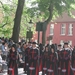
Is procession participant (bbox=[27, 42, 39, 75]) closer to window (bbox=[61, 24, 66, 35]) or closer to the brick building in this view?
the brick building

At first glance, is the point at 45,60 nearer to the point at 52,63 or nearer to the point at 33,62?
the point at 52,63

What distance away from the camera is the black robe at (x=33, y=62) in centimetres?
1527

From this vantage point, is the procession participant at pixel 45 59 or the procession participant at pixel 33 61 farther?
the procession participant at pixel 45 59

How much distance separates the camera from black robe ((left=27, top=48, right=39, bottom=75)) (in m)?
15.3

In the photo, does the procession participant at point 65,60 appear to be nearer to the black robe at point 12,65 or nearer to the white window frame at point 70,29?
the black robe at point 12,65

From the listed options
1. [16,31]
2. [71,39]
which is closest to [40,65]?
[16,31]

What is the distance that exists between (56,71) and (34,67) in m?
1.12

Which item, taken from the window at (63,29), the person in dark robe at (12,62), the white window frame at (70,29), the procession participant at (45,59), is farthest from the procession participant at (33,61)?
the window at (63,29)

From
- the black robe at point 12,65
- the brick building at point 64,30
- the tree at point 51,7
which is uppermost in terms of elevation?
the tree at point 51,7

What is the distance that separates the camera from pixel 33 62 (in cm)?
1540

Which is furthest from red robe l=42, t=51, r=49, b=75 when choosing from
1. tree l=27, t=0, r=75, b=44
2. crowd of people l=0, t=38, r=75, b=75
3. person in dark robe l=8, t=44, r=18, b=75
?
tree l=27, t=0, r=75, b=44

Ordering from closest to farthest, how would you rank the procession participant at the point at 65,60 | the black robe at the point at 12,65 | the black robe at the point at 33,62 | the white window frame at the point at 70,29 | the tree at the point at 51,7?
the black robe at the point at 12,65, the procession participant at the point at 65,60, the black robe at the point at 33,62, the tree at the point at 51,7, the white window frame at the point at 70,29

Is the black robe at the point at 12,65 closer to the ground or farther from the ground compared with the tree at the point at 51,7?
closer to the ground

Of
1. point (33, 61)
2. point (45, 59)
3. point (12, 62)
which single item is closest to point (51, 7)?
point (45, 59)
